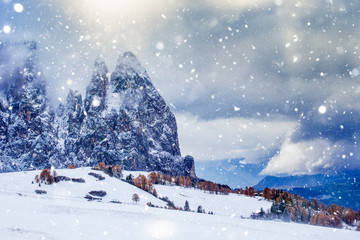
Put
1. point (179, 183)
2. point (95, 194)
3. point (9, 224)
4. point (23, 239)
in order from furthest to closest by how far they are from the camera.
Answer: point (179, 183)
point (95, 194)
point (9, 224)
point (23, 239)

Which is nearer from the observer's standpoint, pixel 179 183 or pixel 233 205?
pixel 233 205

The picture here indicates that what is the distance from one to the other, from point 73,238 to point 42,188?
57.8 meters

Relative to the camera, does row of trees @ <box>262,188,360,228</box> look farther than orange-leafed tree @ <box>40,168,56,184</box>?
Yes

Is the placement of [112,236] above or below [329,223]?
above

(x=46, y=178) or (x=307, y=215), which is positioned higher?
(x=46, y=178)

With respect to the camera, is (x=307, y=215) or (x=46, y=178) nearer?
(x=46, y=178)

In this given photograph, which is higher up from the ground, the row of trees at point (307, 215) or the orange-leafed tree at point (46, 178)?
the orange-leafed tree at point (46, 178)

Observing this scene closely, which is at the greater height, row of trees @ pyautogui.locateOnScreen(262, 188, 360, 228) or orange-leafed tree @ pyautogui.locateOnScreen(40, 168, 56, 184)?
orange-leafed tree @ pyautogui.locateOnScreen(40, 168, 56, 184)

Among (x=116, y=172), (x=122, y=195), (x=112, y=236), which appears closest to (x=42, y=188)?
(x=122, y=195)

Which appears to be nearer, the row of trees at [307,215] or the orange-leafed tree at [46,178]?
the orange-leafed tree at [46,178]

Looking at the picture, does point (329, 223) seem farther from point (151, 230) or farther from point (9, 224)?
point (9, 224)

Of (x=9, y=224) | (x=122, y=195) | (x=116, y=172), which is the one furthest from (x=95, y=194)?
(x=9, y=224)

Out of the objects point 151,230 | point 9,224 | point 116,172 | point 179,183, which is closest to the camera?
point 9,224

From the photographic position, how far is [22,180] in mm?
66562
